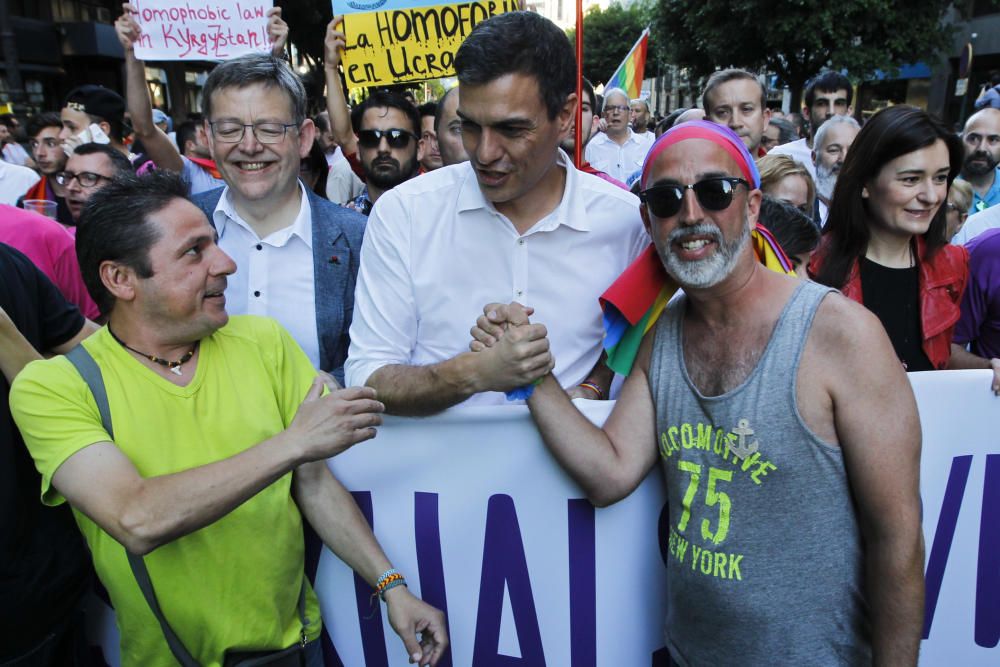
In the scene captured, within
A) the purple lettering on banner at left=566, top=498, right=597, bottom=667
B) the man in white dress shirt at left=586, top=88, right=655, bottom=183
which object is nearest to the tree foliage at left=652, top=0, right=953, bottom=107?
the man in white dress shirt at left=586, top=88, right=655, bottom=183

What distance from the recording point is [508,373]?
70.9 inches

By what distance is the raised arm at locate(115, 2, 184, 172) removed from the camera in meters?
3.52

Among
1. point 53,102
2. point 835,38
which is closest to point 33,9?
point 53,102

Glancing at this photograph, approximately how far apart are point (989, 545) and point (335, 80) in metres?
3.63

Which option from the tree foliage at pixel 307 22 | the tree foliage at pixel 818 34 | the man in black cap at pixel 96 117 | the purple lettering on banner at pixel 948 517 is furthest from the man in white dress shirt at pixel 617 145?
the tree foliage at pixel 818 34

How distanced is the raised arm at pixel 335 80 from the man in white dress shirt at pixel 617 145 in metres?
5.14

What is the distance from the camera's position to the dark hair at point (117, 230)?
1.82 metres

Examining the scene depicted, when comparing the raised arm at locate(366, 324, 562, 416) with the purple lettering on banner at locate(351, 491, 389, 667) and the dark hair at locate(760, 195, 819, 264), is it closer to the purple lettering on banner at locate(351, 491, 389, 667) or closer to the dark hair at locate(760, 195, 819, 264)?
the purple lettering on banner at locate(351, 491, 389, 667)

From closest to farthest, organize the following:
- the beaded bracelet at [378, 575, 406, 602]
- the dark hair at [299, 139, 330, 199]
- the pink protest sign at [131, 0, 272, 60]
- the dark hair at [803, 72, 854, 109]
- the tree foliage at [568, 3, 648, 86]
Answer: the beaded bracelet at [378, 575, 406, 602] < the pink protest sign at [131, 0, 272, 60] < the dark hair at [299, 139, 330, 199] < the dark hair at [803, 72, 854, 109] < the tree foliage at [568, 3, 648, 86]

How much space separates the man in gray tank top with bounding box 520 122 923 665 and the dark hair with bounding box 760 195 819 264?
3.06ft

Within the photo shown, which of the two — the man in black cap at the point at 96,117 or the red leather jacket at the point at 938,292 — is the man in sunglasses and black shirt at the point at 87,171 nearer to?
the man in black cap at the point at 96,117

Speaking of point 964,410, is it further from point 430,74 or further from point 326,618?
point 430,74

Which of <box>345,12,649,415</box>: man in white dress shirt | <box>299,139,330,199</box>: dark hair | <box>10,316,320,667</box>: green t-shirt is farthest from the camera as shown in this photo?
<box>299,139,330,199</box>: dark hair

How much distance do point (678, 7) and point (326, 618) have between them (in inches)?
1148
